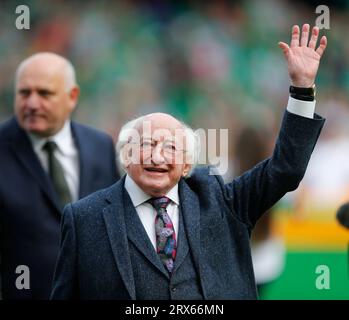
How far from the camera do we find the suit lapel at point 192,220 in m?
3.50

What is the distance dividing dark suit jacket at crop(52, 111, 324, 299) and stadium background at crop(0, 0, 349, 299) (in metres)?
5.01

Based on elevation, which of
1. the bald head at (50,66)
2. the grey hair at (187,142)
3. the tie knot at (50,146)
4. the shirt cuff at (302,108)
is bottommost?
the grey hair at (187,142)

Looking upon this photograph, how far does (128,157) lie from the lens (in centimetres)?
362

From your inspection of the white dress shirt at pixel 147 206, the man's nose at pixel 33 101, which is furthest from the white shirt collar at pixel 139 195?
the man's nose at pixel 33 101

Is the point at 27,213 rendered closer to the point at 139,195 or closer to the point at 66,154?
the point at 66,154

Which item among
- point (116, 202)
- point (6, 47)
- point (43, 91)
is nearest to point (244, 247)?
point (116, 202)

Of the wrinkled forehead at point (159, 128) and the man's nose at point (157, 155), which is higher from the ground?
the wrinkled forehead at point (159, 128)

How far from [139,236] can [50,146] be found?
1906 mm

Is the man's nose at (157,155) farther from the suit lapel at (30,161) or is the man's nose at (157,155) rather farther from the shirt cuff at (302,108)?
the suit lapel at (30,161)

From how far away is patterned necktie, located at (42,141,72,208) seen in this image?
5137mm

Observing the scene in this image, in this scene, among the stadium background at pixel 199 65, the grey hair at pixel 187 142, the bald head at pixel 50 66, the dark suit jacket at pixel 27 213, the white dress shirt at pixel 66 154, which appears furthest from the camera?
the stadium background at pixel 199 65

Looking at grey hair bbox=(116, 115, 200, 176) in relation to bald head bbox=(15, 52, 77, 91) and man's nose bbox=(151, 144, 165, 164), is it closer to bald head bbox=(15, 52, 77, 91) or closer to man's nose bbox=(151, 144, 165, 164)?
man's nose bbox=(151, 144, 165, 164)

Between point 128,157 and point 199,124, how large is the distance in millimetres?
5513

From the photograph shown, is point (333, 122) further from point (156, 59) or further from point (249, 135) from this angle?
point (249, 135)
